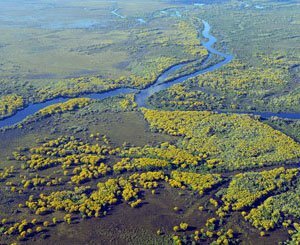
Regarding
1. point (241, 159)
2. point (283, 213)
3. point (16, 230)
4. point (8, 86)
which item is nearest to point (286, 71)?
point (241, 159)

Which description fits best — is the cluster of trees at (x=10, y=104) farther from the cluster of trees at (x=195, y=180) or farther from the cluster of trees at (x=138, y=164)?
the cluster of trees at (x=195, y=180)

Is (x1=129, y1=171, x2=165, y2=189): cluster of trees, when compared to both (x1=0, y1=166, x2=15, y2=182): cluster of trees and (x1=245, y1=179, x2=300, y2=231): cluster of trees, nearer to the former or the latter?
(x1=245, y1=179, x2=300, y2=231): cluster of trees

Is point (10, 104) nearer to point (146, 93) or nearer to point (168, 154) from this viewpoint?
point (146, 93)

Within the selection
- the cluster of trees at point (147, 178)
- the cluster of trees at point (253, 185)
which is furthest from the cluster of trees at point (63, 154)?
the cluster of trees at point (253, 185)

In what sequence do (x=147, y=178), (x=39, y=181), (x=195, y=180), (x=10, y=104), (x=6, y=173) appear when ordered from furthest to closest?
(x=10, y=104)
(x=6, y=173)
(x=147, y=178)
(x=39, y=181)
(x=195, y=180)

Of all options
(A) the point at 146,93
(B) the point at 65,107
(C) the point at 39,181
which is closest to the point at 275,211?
(C) the point at 39,181

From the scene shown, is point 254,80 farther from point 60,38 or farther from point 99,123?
point 60,38

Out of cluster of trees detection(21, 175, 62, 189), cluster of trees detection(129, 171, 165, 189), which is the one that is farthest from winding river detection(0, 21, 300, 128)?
cluster of trees detection(129, 171, 165, 189)
